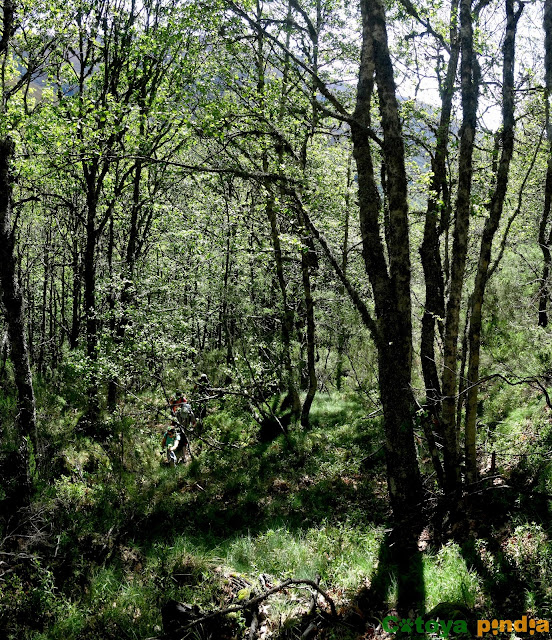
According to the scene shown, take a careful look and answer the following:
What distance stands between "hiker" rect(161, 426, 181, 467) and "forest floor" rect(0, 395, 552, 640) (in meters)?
0.31

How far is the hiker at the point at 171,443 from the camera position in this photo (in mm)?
10656

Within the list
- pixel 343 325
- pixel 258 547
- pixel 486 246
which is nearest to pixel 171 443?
pixel 258 547

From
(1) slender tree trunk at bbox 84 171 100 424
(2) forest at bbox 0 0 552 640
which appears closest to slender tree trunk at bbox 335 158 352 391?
(2) forest at bbox 0 0 552 640

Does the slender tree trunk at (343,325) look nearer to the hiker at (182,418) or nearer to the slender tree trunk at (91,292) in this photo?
the hiker at (182,418)

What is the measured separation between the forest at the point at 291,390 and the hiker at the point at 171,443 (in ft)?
0.23

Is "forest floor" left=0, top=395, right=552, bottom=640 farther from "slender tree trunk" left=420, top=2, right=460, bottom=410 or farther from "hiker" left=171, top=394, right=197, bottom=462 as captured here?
"slender tree trunk" left=420, top=2, right=460, bottom=410

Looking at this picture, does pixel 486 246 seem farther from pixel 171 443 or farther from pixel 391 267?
pixel 171 443

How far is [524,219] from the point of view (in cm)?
Answer: 1947

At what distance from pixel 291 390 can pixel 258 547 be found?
675 centimetres

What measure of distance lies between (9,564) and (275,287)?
11.2 m

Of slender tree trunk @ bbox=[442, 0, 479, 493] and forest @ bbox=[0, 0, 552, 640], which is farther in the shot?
slender tree trunk @ bbox=[442, 0, 479, 493]

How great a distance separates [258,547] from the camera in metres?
6.19

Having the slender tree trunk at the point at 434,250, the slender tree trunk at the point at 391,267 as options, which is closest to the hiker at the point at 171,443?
the slender tree trunk at the point at 434,250

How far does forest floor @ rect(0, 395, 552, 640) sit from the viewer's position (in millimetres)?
4336
